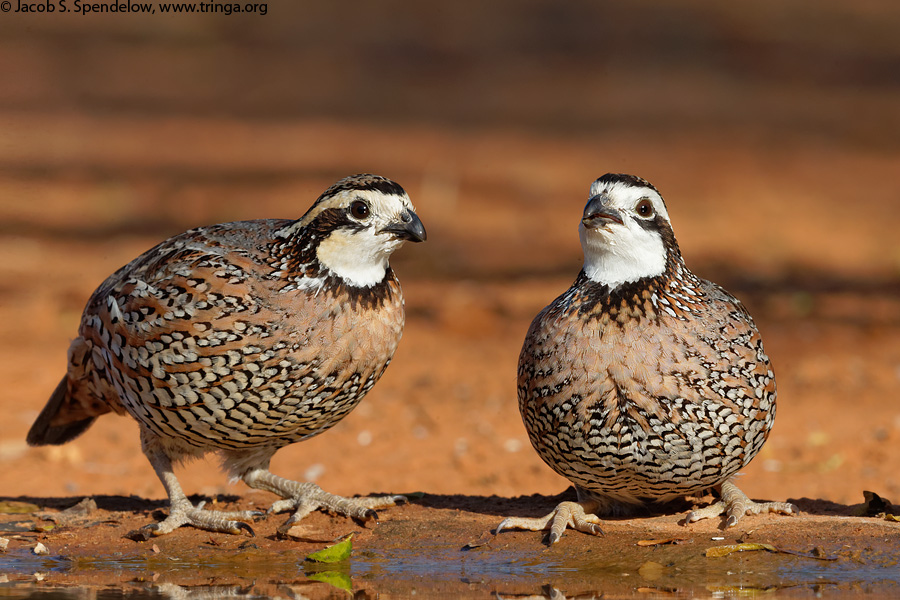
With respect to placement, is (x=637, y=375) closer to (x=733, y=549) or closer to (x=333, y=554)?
(x=733, y=549)

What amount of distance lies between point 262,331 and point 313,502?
115 centimetres

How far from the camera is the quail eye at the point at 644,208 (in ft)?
21.0

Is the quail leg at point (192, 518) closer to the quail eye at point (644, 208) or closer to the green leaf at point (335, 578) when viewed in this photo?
the green leaf at point (335, 578)

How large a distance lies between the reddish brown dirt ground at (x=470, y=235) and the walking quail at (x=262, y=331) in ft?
1.90

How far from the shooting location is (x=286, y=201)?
1794 centimetres

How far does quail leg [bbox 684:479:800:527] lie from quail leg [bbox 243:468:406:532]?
1.76 m

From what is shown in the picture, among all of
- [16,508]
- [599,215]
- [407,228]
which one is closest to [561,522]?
[599,215]

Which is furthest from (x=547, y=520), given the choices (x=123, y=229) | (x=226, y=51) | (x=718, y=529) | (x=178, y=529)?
(x=226, y=51)

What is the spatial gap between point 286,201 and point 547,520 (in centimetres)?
1188

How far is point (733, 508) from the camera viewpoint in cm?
670

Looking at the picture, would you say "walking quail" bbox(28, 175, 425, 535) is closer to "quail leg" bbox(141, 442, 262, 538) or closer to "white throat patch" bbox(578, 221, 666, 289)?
"quail leg" bbox(141, 442, 262, 538)

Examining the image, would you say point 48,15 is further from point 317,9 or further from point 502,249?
point 502,249

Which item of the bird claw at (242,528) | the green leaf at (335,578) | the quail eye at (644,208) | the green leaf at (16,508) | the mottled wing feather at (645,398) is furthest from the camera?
the green leaf at (16,508)

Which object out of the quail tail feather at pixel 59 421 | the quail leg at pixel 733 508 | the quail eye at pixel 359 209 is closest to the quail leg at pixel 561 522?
the quail leg at pixel 733 508
